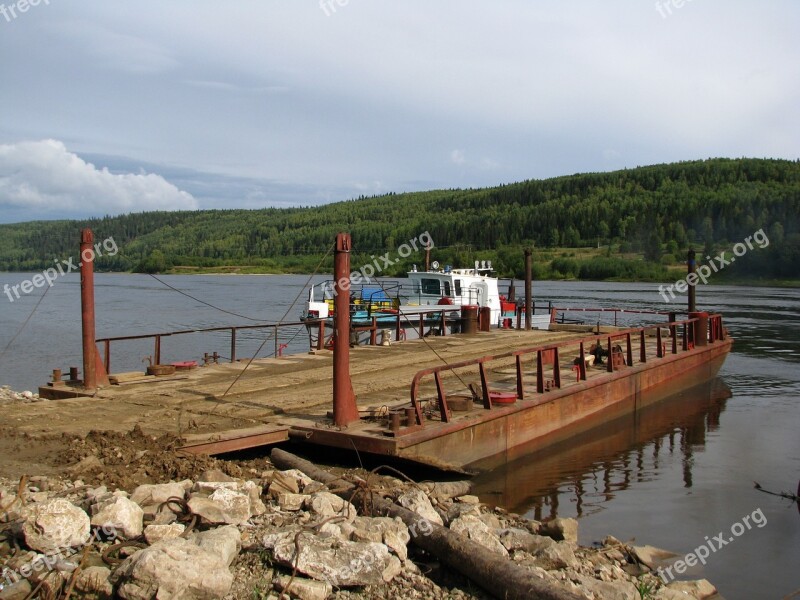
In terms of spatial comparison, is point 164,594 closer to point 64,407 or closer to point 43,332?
point 64,407

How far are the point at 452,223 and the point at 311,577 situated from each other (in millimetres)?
Answer: 130505

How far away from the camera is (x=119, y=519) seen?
573cm

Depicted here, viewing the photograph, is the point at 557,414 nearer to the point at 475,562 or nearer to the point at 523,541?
the point at 523,541

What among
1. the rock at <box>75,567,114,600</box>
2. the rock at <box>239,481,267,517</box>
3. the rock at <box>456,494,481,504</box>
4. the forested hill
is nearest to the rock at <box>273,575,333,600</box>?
the rock at <box>75,567,114,600</box>

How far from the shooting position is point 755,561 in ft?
27.4

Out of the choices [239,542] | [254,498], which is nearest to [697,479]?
[254,498]

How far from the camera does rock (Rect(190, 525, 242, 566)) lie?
533cm

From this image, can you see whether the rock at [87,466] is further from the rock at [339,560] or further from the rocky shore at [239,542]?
the rock at [339,560]

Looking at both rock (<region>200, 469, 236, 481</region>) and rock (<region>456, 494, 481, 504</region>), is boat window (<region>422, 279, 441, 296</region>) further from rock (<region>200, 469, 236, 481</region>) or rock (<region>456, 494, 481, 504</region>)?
rock (<region>200, 469, 236, 481</region>)

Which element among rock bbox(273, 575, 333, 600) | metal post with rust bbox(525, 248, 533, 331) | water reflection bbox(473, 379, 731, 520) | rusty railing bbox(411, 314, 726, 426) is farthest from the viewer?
metal post with rust bbox(525, 248, 533, 331)

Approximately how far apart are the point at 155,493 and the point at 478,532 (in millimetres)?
3006

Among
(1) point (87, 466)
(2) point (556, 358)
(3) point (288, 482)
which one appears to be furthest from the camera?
(2) point (556, 358)

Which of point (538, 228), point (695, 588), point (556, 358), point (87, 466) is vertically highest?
point (538, 228)

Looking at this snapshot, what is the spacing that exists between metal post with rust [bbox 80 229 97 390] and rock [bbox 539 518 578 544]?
24.3 ft
